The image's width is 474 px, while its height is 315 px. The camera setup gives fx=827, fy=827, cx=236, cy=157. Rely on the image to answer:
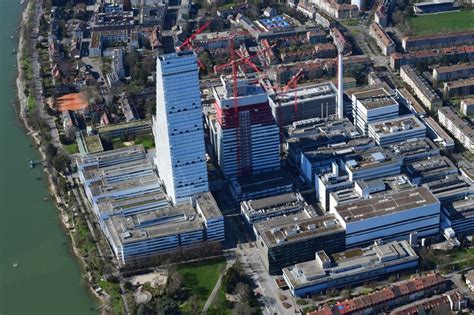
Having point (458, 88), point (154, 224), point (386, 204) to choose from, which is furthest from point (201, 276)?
point (458, 88)

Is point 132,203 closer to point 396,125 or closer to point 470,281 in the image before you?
point 396,125

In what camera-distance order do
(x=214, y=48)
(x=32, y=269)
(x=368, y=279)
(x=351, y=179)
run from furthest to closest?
→ 1. (x=214, y=48)
2. (x=351, y=179)
3. (x=32, y=269)
4. (x=368, y=279)

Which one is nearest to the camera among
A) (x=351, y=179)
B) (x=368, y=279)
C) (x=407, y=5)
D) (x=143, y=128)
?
(x=368, y=279)

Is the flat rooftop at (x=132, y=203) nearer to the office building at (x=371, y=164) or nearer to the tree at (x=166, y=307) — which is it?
the tree at (x=166, y=307)

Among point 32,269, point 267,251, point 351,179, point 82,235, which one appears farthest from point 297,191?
point 32,269

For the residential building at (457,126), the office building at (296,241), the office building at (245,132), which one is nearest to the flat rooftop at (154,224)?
the office building at (296,241)

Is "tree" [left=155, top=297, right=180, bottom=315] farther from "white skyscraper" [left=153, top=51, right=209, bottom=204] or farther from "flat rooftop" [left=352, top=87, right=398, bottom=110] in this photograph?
"flat rooftop" [left=352, top=87, right=398, bottom=110]

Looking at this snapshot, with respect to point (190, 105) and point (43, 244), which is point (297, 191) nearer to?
point (190, 105)
